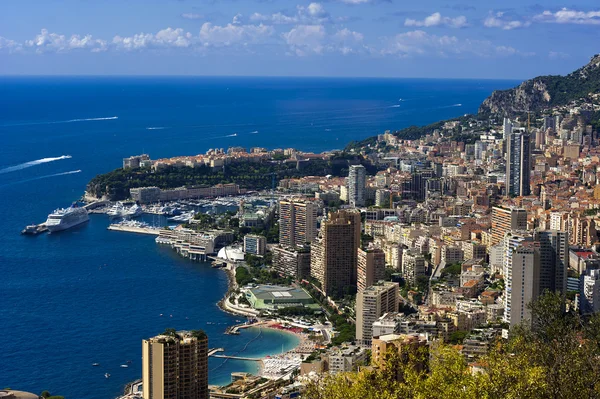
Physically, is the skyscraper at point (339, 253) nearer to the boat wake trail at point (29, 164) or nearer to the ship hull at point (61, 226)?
the ship hull at point (61, 226)

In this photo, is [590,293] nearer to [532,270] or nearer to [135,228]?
[532,270]

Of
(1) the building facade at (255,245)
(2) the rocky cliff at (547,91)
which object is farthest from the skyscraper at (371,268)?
(2) the rocky cliff at (547,91)

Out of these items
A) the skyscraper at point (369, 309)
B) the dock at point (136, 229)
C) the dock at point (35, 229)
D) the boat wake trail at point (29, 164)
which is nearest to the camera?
the skyscraper at point (369, 309)

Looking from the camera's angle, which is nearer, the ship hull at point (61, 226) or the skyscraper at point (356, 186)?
the ship hull at point (61, 226)

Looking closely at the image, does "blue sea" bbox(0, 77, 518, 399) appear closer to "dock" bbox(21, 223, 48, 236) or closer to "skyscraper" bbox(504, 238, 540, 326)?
"dock" bbox(21, 223, 48, 236)

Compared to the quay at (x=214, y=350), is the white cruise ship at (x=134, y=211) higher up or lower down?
higher up

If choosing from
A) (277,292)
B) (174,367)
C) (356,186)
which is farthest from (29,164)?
(174,367)
